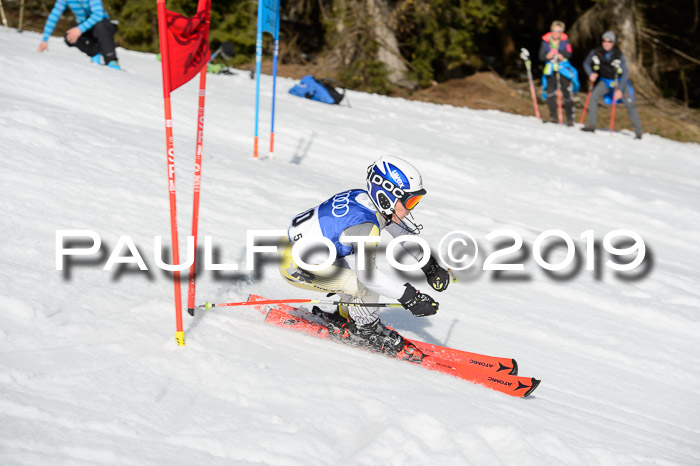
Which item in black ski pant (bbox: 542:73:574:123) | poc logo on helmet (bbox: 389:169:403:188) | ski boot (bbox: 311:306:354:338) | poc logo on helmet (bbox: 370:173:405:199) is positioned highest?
poc logo on helmet (bbox: 389:169:403:188)

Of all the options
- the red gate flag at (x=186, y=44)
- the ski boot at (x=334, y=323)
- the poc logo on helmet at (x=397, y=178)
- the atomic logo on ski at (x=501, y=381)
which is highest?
the red gate flag at (x=186, y=44)

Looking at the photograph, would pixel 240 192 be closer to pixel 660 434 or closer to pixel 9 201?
pixel 9 201

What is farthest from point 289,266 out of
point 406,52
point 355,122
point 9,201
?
point 406,52

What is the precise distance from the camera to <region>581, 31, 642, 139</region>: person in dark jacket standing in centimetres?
1359

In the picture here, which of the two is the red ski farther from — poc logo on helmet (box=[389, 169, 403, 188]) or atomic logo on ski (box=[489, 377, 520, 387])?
poc logo on helmet (box=[389, 169, 403, 188])

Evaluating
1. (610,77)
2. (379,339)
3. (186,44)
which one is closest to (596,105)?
(610,77)

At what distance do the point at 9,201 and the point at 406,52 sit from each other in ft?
48.0

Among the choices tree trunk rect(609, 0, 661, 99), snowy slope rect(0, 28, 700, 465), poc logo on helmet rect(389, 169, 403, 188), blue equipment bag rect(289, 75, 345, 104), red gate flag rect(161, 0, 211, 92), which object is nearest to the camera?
snowy slope rect(0, 28, 700, 465)

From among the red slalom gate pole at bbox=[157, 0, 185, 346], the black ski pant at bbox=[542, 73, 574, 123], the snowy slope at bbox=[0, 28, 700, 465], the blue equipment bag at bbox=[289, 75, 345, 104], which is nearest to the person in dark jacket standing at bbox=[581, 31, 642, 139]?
the black ski pant at bbox=[542, 73, 574, 123]

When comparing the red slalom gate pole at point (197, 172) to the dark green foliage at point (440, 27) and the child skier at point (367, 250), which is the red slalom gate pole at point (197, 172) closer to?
the child skier at point (367, 250)

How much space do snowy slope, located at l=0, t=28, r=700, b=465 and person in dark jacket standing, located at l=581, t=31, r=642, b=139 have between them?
8.97ft

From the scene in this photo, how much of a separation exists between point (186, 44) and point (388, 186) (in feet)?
4.76

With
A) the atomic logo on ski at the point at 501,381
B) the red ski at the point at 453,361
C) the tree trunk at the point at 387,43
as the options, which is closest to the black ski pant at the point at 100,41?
the tree trunk at the point at 387,43

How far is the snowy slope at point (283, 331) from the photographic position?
118 inches
